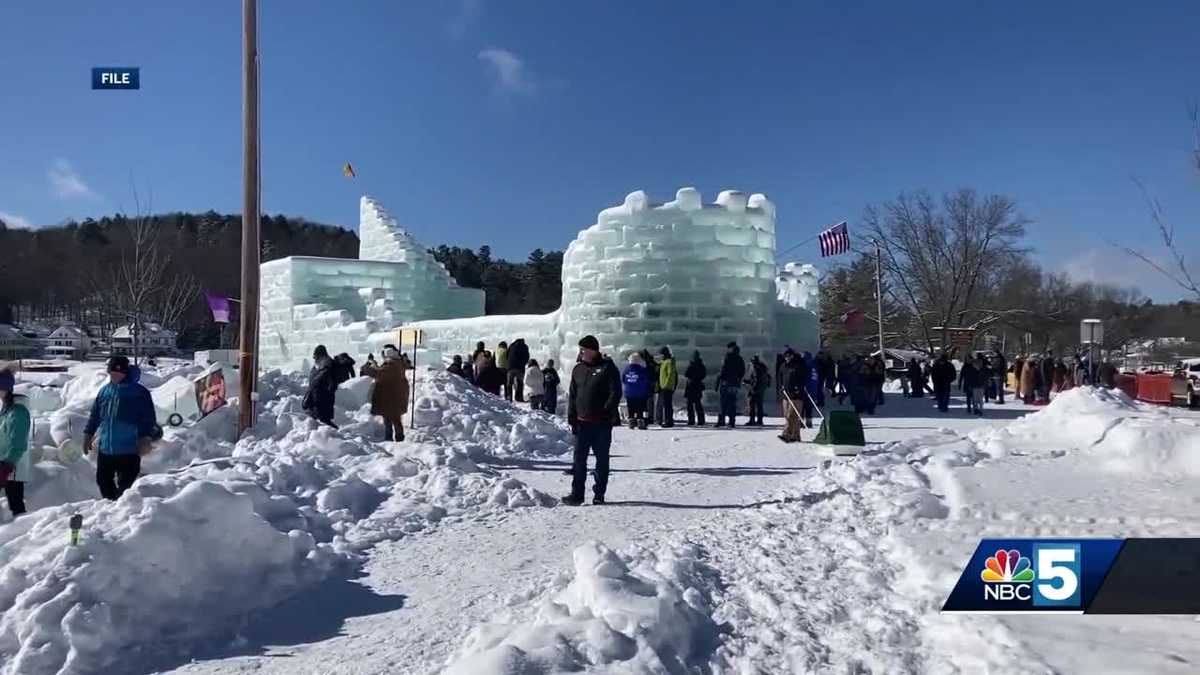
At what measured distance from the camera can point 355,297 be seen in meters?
27.5

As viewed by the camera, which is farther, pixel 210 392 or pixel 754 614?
pixel 210 392

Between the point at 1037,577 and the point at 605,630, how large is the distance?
8.12 ft

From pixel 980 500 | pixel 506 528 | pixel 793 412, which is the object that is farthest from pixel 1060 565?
pixel 793 412

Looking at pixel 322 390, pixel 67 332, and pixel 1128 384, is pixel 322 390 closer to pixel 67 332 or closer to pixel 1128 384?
pixel 1128 384

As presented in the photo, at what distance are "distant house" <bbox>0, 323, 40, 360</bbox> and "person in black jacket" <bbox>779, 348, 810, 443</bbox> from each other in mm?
39951

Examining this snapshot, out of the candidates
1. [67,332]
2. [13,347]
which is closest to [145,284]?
[13,347]

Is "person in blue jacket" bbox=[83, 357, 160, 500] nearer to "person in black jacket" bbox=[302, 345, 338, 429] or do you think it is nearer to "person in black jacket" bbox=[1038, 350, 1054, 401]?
"person in black jacket" bbox=[302, 345, 338, 429]

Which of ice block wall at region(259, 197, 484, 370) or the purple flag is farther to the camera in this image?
ice block wall at region(259, 197, 484, 370)

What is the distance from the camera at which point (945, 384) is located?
63.1 ft

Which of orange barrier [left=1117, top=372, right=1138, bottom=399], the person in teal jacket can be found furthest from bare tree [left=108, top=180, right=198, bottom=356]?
orange barrier [left=1117, top=372, right=1138, bottom=399]

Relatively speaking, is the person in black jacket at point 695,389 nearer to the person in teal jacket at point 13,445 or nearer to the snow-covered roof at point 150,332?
the person in teal jacket at point 13,445

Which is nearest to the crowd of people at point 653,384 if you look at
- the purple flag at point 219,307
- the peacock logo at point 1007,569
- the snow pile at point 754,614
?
the snow pile at point 754,614

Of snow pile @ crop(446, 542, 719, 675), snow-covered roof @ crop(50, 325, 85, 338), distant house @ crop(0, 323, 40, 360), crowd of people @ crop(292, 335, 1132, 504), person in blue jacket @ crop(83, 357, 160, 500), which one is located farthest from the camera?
snow-covered roof @ crop(50, 325, 85, 338)

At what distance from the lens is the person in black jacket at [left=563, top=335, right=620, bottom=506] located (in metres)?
7.61
